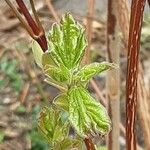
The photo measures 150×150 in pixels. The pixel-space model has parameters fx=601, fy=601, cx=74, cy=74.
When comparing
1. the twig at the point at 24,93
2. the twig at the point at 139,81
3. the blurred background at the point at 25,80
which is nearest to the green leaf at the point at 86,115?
the twig at the point at 139,81

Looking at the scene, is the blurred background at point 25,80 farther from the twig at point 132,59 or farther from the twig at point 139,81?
the twig at point 132,59

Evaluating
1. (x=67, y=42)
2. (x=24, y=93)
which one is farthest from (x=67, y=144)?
(x=24, y=93)

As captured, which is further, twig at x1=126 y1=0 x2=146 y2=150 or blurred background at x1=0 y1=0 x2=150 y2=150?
blurred background at x1=0 y1=0 x2=150 y2=150

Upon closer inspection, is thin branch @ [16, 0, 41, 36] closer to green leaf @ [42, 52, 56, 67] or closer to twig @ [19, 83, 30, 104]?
green leaf @ [42, 52, 56, 67]

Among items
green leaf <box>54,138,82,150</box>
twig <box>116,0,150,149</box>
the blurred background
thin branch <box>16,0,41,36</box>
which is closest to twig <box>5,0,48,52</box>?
thin branch <box>16,0,41,36</box>

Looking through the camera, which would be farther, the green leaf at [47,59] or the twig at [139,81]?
the twig at [139,81]

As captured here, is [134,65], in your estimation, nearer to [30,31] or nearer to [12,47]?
[30,31]

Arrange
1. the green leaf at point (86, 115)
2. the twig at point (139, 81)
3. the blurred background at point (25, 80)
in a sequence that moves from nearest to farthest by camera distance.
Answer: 1. the green leaf at point (86, 115)
2. the twig at point (139, 81)
3. the blurred background at point (25, 80)

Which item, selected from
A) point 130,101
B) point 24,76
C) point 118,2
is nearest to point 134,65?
point 130,101
